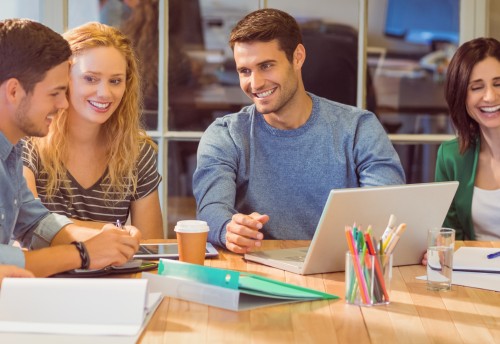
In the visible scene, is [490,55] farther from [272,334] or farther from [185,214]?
[272,334]

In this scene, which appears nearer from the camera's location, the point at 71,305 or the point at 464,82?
the point at 71,305

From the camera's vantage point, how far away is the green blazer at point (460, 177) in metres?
2.72

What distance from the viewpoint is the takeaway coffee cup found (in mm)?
1847

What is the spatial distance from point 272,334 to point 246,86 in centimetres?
138

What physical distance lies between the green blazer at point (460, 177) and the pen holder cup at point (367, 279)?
1166 millimetres

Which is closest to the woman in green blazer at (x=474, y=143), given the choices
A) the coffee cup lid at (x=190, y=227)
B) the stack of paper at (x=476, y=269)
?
the stack of paper at (x=476, y=269)

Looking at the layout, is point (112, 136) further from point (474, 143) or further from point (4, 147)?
point (474, 143)

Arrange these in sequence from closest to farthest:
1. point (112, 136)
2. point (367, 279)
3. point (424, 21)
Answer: point (367, 279) < point (112, 136) < point (424, 21)

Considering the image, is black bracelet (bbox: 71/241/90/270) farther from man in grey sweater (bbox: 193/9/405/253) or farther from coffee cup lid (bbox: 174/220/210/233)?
man in grey sweater (bbox: 193/9/405/253)

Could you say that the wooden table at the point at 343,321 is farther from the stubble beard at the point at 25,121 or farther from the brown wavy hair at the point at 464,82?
the brown wavy hair at the point at 464,82

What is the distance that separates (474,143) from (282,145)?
2.31 ft

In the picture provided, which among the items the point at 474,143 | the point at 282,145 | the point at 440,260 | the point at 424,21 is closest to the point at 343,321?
the point at 440,260

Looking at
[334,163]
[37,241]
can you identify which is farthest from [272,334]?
[334,163]

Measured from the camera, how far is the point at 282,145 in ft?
8.66
